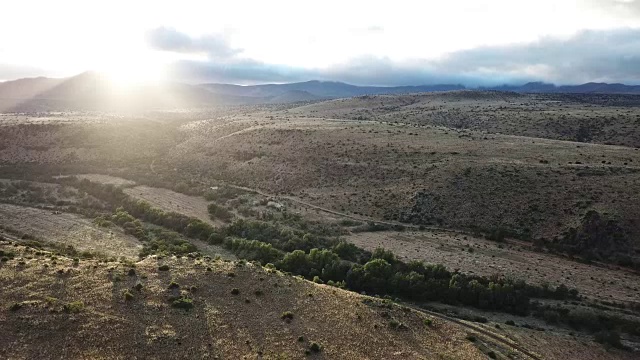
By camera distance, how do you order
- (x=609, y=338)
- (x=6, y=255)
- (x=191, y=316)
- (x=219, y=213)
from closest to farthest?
(x=191, y=316) → (x=6, y=255) → (x=609, y=338) → (x=219, y=213)

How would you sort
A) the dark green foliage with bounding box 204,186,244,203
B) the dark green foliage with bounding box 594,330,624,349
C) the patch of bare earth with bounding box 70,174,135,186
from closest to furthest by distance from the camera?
the dark green foliage with bounding box 594,330,624,349 < the dark green foliage with bounding box 204,186,244,203 < the patch of bare earth with bounding box 70,174,135,186

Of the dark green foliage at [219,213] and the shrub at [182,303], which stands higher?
the shrub at [182,303]

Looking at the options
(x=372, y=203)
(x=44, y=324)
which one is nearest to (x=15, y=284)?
(x=44, y=324)

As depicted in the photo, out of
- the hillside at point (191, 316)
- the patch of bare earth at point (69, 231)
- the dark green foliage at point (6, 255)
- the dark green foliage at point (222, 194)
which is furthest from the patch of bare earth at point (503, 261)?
the dark green foliage at point (6, 255)

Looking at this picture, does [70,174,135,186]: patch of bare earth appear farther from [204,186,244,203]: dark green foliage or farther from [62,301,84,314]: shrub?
[62,301,84,314]: shrub

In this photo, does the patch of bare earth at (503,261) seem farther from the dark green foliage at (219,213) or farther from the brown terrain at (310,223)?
the dark green foliage at (219,213)

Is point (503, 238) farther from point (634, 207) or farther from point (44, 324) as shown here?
point (44, 324)

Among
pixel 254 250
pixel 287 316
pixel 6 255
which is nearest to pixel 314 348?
pixel 287 316

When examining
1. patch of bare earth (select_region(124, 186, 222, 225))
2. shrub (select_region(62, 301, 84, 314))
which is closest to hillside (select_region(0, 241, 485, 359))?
shrub (select_region(62, 301, 84, 314))

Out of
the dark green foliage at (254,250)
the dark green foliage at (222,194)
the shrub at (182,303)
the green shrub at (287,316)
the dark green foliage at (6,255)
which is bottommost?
the dark green foliage at (254,250)

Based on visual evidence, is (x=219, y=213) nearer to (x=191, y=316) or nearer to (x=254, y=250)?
(x=254, y=250)

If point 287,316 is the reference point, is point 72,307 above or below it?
above

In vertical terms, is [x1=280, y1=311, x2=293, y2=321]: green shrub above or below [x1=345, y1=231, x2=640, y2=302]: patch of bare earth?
above
